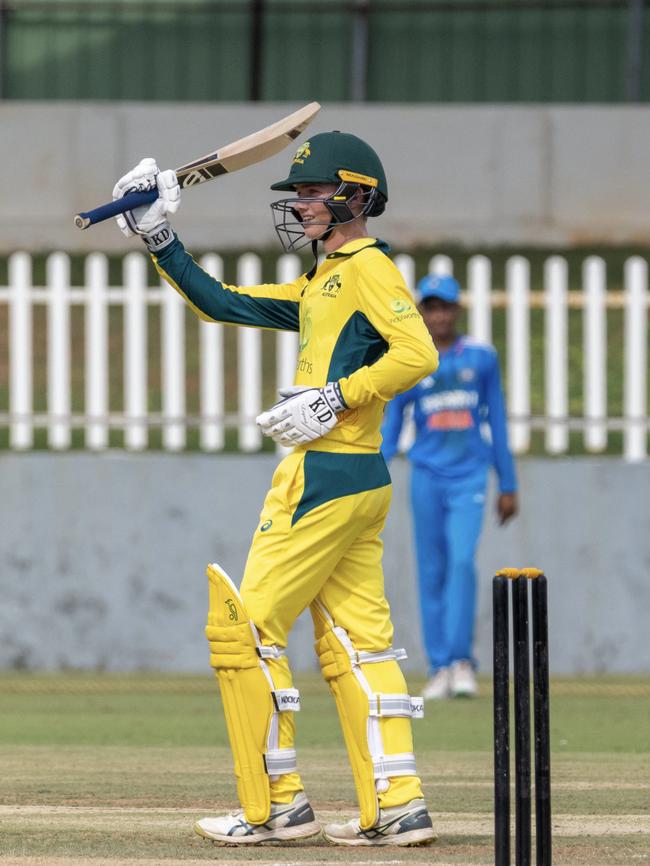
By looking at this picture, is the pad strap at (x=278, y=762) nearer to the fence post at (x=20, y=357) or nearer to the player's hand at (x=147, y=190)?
the player's hand at (x=147, y=190)

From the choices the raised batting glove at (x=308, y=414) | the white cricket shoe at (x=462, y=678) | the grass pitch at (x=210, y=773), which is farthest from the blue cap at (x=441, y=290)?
the raised batting glove at (x=308, y=414)

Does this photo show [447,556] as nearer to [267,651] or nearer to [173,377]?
[173,377]

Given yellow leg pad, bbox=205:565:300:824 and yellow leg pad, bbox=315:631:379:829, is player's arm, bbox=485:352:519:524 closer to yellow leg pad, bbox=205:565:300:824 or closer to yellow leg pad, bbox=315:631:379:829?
yellow leg pad, bbox=315:631:379:829

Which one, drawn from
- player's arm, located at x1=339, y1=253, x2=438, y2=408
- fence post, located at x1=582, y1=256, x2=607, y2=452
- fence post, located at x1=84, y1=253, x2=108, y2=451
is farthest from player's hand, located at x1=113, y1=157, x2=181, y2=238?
fence post, located at x1=582, y1=256, x2=607, y2=452

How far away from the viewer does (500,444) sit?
1103 centimetres

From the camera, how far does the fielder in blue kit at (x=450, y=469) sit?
35.8ft

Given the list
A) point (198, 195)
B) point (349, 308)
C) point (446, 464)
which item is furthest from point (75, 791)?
point (198, 195)

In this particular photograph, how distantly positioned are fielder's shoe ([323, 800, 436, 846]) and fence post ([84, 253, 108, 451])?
283 inches

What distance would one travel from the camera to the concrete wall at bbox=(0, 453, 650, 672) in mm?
12680

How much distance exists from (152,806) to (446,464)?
454cm

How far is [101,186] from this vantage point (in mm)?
18719

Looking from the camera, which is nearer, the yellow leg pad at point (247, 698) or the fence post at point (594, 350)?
the yellow leg pad at point (247, 698)

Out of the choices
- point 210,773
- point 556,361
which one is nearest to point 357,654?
point 210,773

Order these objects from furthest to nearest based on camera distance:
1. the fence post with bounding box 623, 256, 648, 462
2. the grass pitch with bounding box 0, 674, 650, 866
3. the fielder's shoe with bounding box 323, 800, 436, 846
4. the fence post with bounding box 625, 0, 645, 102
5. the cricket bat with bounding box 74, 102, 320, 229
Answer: the fence post with bounding box 625, 0, 645, 102, the fence post with bounding box 623, 256, 648, 462, the cricket bat with bounding box 74, 102, 320, 229, the fielder's shoe with bounding box 323, 800, 436, 846, the grass pitch with bounding box 0, 674, 650, 866
